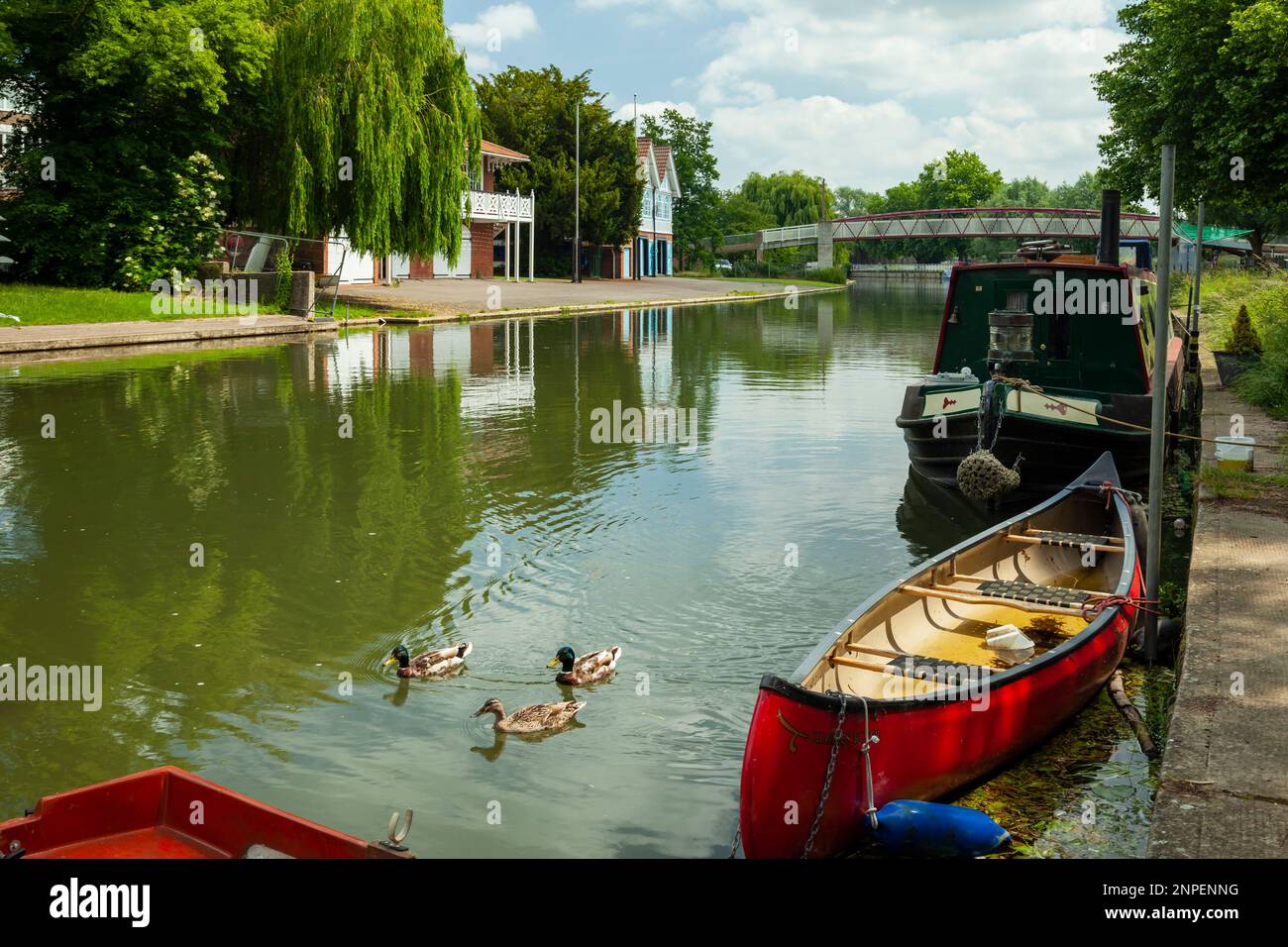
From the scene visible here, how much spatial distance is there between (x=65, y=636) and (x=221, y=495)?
4.96 metres

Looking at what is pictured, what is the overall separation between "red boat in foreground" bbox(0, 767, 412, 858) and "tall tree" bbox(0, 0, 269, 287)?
105ft

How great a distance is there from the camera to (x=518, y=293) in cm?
5606

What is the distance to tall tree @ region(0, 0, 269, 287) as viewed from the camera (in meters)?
33.5

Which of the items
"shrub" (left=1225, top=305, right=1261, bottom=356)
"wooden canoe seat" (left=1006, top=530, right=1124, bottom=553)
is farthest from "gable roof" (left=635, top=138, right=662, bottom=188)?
"wooden canoe seat" (left=1006, top=530, right=1124, bottom=553)

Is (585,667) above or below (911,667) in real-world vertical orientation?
below

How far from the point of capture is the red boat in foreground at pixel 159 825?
5.27 m

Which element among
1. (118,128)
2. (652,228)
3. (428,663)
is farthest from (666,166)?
(428,663)

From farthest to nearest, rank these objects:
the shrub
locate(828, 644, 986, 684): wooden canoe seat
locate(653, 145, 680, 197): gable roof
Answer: locate(653, 145, 680, 197): gable roof → the shrub → locate(828, 644, 986, 684): wooden canoe seat

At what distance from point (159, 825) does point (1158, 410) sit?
23.9 feet

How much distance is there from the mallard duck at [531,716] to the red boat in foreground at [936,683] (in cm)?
193

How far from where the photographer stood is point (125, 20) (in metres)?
33.9

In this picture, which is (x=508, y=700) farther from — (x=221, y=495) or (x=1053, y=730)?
(x=221, y=495)

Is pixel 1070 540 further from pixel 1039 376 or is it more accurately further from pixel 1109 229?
pixel 1109 229

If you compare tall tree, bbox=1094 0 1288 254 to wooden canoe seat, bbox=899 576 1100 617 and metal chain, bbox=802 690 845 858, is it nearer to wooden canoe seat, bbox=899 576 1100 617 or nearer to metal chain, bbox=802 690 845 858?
wooden canoe seat, bbox=899 576 1100 617
